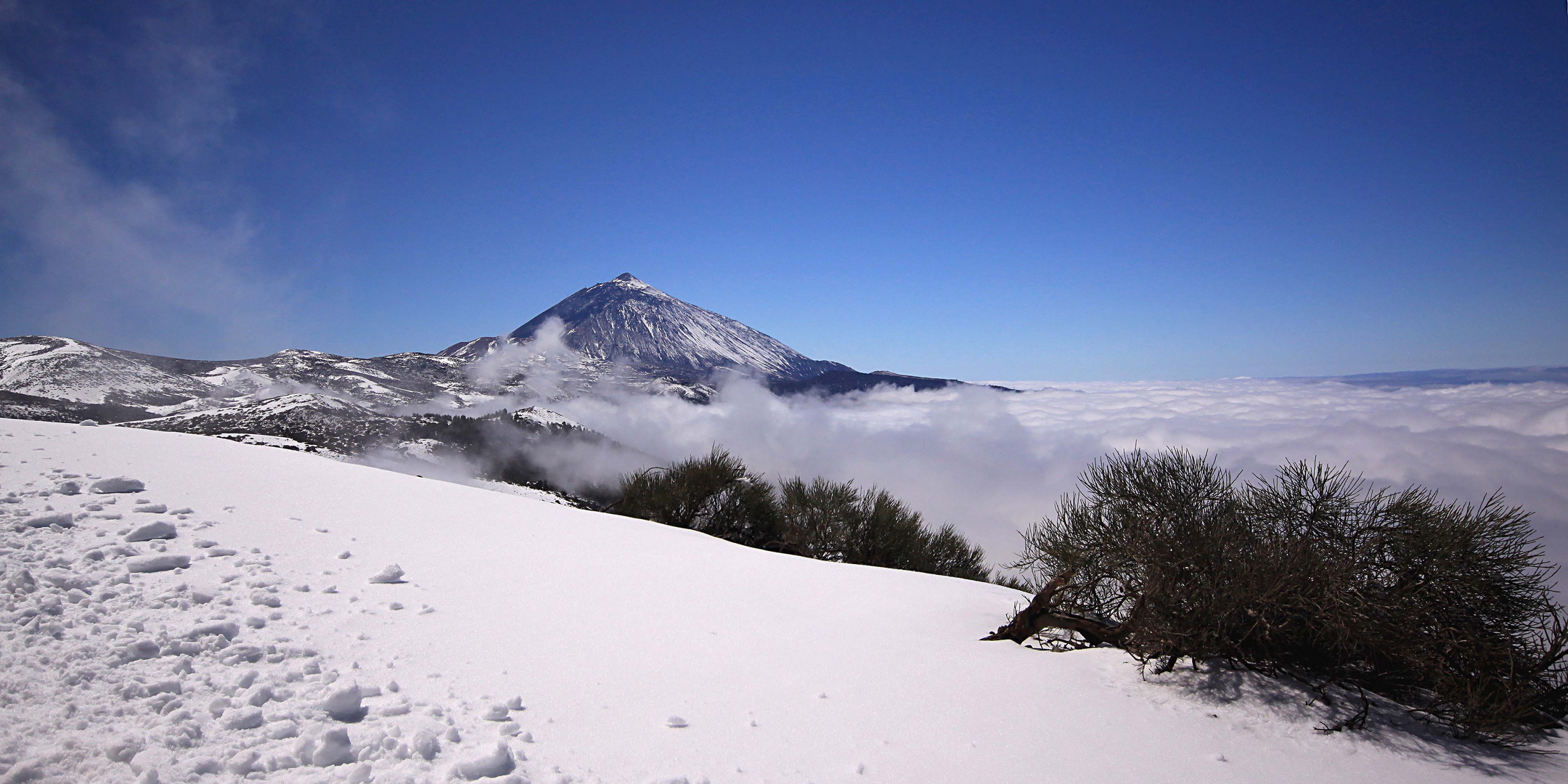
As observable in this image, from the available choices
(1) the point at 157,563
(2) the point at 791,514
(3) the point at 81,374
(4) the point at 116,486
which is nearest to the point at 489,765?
(1) the point at 157,563

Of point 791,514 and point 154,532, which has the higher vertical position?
point 154,532

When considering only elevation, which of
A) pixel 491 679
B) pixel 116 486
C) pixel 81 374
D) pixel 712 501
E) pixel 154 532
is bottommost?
pixel 712 501

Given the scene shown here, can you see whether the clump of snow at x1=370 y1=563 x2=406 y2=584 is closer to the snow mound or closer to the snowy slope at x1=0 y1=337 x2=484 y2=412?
the snow mound

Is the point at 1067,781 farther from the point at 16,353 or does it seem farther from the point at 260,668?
the point at 16,353

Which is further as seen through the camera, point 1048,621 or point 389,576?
point 1048,621

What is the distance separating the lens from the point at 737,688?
408cm

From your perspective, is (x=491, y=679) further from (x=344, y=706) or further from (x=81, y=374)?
(x=81, y=374)

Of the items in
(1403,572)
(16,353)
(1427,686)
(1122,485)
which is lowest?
(1427,686)

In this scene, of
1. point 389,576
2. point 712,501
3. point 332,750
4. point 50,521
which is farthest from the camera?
point 712,501

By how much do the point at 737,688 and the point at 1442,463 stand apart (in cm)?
8387

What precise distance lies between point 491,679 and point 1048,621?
5.18 m

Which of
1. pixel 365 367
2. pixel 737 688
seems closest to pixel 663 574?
pixel 737 688

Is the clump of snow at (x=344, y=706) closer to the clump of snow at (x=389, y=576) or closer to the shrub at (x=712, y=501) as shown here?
the clump of snow at (x=389, y=576)

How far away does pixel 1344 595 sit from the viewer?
431 centimetres
